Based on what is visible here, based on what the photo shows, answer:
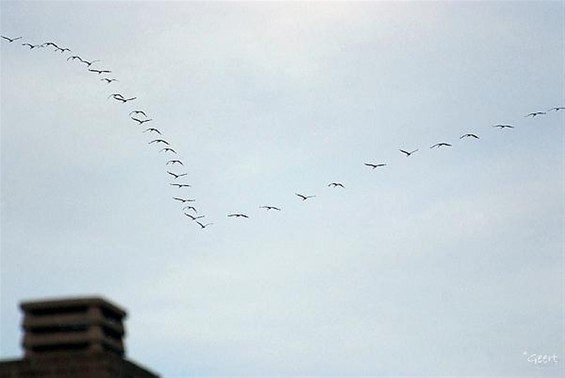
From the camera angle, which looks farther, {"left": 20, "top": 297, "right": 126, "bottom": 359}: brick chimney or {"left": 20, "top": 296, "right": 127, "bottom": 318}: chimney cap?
{"left": 20, "top": 296, "right": 127, "bottom": 318}: chimney cap

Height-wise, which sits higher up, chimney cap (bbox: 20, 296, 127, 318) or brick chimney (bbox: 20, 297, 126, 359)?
chimney cap (bbox: 20, 296, 127, 318)

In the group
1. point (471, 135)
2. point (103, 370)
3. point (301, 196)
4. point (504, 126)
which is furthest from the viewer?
point (103, 370)

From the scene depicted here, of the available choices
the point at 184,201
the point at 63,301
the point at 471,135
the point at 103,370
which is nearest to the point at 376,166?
the point at 471,135

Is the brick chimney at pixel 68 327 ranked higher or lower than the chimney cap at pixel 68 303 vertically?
lower

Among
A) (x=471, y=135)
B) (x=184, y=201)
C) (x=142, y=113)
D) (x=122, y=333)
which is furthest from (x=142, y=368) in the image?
(x=471, y=135)

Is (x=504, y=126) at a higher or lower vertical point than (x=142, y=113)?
lower

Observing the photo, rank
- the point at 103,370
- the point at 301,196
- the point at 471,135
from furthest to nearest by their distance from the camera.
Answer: the point at 103,370 → the point at 301,196 → the point at 471,135

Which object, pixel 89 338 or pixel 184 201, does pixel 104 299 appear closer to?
pixel 89 338

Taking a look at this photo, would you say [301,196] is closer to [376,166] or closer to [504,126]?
[376,166]

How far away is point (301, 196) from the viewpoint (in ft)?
383

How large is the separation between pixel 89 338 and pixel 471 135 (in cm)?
9241

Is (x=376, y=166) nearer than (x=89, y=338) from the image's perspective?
Yes

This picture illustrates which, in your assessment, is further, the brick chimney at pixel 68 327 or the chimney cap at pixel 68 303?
the chimney cap at pixel 68 303

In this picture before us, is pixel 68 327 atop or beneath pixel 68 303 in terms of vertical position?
beneath
